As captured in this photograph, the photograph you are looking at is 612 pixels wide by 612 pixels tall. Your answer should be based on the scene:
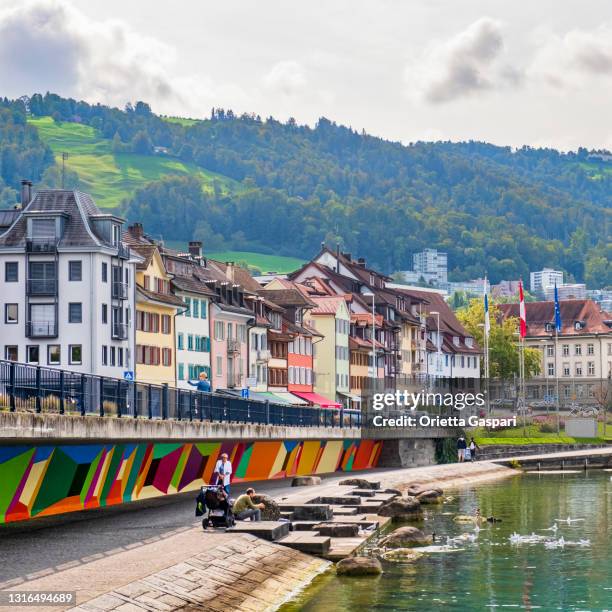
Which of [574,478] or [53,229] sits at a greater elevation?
[53,229]

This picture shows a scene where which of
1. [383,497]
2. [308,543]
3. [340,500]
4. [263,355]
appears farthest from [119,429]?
[263,355]

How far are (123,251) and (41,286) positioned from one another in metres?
5.94

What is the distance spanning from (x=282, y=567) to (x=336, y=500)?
21.4 m

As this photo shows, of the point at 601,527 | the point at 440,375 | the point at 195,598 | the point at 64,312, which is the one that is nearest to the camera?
the point at 195,598

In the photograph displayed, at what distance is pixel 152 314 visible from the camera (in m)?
97.5

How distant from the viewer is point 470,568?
43.0m

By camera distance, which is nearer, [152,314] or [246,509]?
[246,509]

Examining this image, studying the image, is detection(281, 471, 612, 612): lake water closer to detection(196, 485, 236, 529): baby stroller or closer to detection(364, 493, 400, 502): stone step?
detection(364, 493, 400, 502): stone step

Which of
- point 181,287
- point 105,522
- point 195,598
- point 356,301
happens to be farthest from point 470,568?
point 356,301

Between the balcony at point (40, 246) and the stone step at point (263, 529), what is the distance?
52962mm

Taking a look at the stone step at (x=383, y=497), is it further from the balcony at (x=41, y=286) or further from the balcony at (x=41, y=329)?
the balcony at (x=41, y=286)

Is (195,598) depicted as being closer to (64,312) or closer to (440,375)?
(64,312)

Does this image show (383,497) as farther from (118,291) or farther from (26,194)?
(26,194)

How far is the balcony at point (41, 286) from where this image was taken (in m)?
92.3
